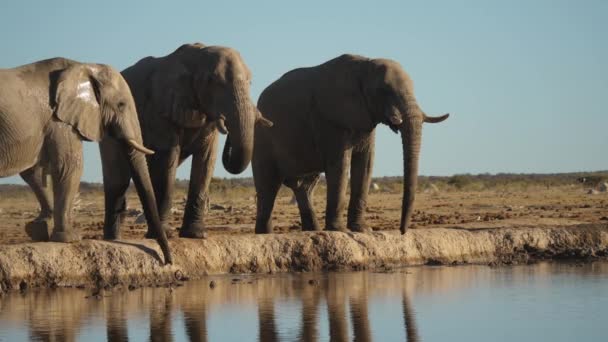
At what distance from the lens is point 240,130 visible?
1773 centimetres

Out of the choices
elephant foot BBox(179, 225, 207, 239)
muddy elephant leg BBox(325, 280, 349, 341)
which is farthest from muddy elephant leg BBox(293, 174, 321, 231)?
muddy elephant leg BBox(325, 280, 349, 341)

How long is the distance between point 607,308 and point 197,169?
6300 millimetres

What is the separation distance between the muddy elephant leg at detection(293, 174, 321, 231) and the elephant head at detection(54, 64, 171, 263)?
4207 millimetres

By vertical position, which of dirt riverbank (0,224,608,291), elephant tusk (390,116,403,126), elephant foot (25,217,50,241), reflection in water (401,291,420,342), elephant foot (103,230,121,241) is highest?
elephant tusk (390,116,403,126)

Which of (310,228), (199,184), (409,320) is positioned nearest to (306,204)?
(310,228)

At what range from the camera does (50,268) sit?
16.1 meters

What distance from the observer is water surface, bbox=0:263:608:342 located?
13.3m

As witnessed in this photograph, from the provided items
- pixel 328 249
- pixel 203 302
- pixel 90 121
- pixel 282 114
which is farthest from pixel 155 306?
pixel 282 114

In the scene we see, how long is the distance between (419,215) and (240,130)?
12.4m

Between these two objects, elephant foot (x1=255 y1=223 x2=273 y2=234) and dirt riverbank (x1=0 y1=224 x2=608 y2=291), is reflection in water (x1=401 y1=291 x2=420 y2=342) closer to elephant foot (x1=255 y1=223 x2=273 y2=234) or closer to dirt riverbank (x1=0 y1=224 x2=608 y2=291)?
dirt riverbank (x1=0 y1=224 x2=608 y2=291)

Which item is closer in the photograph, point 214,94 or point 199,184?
point 214,94

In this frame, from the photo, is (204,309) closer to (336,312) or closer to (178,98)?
(336,312)

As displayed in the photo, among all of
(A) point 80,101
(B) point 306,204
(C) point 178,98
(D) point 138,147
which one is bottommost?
(B) point 306,204

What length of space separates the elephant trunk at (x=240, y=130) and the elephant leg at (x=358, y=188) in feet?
9.10
